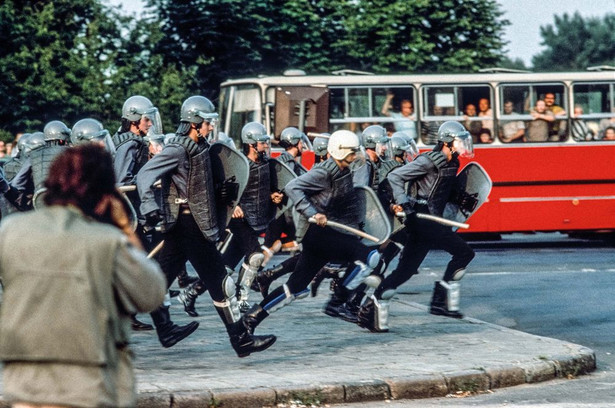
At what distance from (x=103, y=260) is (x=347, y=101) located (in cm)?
1735

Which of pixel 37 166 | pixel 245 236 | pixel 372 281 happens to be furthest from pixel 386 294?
pixel 37 166

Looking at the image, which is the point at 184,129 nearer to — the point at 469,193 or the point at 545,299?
the point at 469,193

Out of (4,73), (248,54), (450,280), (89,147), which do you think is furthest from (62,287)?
(248,54)

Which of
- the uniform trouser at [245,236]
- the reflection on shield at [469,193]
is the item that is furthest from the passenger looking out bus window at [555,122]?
the uniform trouser at [245,236]

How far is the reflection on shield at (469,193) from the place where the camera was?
11.8 m

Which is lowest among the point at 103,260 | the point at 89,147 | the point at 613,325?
the point at 613,325

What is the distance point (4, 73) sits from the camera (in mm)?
36531

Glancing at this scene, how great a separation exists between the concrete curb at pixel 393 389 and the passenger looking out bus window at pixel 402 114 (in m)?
12.1

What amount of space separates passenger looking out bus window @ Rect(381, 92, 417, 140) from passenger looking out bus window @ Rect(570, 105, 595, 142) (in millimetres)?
2723

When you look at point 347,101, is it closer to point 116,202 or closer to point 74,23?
point 116,202

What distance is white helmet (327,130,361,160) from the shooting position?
33.1 feet

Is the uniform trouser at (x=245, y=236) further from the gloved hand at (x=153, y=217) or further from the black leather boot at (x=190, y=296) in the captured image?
the gloved hand at (x=153, y=217)

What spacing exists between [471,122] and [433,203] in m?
10.0

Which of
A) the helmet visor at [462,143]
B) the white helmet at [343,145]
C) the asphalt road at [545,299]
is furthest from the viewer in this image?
the helmet visor at [462,143]
